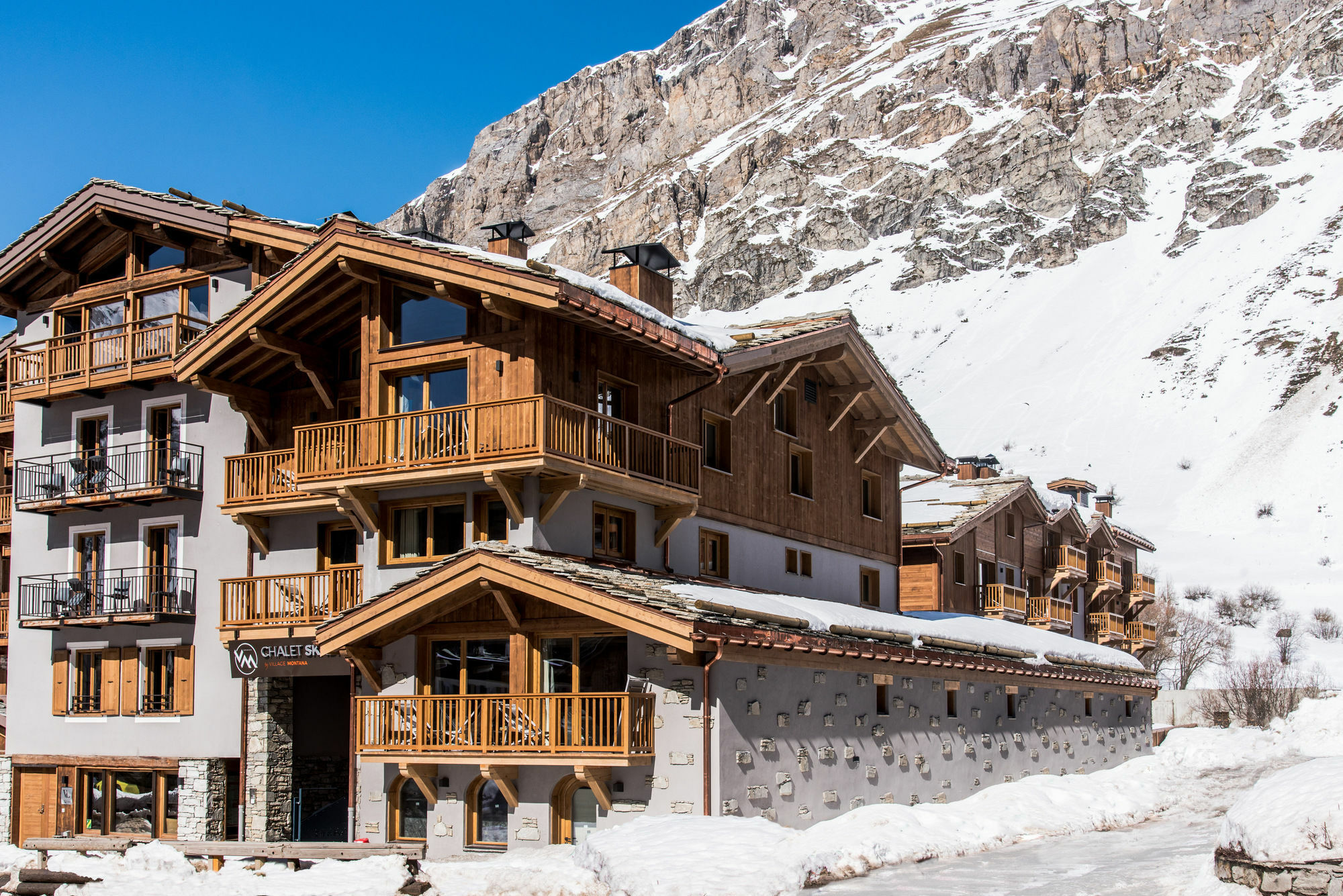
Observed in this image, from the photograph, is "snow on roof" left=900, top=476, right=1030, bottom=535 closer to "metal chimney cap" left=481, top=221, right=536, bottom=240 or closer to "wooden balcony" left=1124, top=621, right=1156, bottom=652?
"wooden balcony" left=1124, top=621, right=1156, bottom=652

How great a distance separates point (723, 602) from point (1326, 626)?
194 feet

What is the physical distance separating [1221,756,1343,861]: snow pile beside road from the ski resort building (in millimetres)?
7892

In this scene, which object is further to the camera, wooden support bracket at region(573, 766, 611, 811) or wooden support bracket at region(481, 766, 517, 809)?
wooden support bracket at region(481, 766, 517, 809)

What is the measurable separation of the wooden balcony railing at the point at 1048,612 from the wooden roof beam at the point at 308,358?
97.0 feet

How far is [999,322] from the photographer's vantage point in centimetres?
14200

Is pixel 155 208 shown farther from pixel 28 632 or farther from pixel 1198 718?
pixel 1198 718

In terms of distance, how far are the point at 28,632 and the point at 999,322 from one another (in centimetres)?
11959

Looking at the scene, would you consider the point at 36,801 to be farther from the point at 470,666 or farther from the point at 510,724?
the point at 510,724

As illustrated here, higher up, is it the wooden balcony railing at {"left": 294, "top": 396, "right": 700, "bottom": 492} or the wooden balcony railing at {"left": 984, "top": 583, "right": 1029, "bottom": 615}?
the wooden balcony railing at {"left": 294, "top": 396, "right": 700, "bottom": 492}

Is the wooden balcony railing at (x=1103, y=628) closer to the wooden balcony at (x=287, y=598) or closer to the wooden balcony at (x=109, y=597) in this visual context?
the wooden balcony at (x=287, y=598)

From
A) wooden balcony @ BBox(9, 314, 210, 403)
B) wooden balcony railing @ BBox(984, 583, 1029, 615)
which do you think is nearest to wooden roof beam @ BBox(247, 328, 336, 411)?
wooden balcony @ BBox(9, 314, 210, 403)

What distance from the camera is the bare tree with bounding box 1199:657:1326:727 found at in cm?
5184

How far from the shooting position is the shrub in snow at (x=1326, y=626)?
7169cm

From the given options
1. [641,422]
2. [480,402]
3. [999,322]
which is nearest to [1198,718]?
[641,422]
